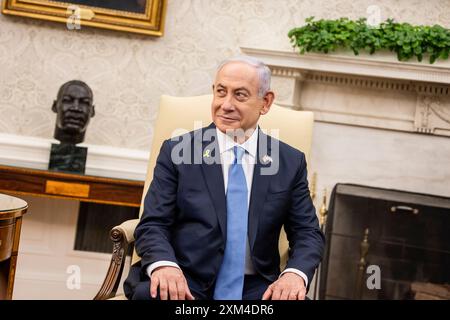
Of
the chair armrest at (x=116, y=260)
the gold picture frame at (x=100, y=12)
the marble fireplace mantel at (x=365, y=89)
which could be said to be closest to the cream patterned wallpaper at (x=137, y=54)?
the gold picture frame at (x=100, y=12)

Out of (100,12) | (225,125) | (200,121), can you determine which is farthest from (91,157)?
(225,125)

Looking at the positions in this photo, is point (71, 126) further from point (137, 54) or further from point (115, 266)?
point (115, 266)

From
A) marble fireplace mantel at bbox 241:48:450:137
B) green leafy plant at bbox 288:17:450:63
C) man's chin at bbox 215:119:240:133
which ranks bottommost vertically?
Result: man's chin at bbox 215:119:240:133

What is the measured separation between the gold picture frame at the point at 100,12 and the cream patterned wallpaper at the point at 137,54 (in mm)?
79

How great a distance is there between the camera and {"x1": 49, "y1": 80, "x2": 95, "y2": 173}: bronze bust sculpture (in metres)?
3.82

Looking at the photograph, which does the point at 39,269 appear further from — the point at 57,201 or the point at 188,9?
the point at 188,9

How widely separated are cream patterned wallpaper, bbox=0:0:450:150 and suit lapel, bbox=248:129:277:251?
2.04 meters

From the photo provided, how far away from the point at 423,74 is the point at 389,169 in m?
0.67

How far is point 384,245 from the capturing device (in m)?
4.08

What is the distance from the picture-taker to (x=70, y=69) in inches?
170

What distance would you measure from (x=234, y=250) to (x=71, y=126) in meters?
1.91

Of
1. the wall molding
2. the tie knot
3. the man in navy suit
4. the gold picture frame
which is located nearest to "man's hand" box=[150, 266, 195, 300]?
the man in navy suit

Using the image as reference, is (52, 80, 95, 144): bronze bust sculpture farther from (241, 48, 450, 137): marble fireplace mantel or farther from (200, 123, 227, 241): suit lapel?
→ (200, 123, 227, 241): suit lapel

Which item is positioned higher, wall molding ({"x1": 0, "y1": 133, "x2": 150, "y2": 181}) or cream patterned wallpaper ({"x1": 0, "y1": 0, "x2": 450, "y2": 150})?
cream patterned wallpaper ({"x1": 0, "y1": 0, "x2": 450, "y2": 150})
